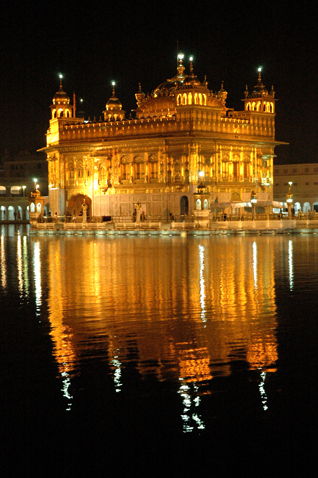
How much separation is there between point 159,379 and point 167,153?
4497 centimetres

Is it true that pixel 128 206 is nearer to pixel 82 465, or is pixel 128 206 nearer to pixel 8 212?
pixel 8 212

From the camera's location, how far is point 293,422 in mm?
6102

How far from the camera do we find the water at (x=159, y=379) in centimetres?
551

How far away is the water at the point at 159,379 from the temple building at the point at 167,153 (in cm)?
3528

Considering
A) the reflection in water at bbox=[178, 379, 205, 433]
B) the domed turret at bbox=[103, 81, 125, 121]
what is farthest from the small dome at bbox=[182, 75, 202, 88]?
the reflection in water at bbox=[178, 379, 205, 433]

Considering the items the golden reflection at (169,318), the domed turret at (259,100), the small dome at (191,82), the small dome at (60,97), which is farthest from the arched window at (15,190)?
the golden reflection at (169,318)

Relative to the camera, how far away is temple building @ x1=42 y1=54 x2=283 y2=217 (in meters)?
51.3

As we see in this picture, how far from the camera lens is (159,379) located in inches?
290

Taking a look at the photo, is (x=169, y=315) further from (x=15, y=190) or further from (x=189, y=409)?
(x=15, y=190)

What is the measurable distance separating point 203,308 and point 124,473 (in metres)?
6.68

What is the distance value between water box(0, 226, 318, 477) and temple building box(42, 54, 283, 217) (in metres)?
35.3

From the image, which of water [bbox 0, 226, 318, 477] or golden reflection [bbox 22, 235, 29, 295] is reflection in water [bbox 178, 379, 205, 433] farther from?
golden reflection [bbox 22, 235, 29, 295]

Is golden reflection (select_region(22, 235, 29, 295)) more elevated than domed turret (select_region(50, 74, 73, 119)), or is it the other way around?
domed turret (select_region(50, 74, 73, 119))

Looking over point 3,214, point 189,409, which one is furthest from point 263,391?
point 3,214
